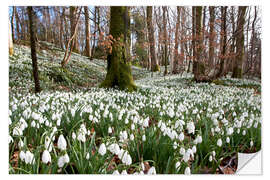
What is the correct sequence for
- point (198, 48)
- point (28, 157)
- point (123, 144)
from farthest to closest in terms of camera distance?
point (198, 48), point (123, 144), point (28, 157)

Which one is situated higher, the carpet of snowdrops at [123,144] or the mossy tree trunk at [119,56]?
the mossy tree trunk at [119,56]

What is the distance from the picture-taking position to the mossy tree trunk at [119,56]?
15.3 ft

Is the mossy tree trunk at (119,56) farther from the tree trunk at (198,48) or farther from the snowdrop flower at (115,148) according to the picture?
the snowdrop flower at (115,148)

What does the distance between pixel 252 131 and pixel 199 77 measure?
14.4 feet

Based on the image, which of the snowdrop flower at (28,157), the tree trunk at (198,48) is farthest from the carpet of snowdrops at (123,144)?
the tree trunk at (198,48)

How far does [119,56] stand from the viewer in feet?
15.8

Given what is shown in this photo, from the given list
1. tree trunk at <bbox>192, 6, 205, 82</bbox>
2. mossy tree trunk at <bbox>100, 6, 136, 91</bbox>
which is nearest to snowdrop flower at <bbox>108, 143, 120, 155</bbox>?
tree trunk at <bbox>192, 6, 205, 82</bbox>

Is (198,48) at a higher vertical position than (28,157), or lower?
higher

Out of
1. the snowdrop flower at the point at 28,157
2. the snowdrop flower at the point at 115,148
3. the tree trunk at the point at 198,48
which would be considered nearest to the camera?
the snowdrop flower at the point at 28,157

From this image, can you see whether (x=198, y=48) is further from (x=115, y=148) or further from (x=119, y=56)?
(x=115, y=148)

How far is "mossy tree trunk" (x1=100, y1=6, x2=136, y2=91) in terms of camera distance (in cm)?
465

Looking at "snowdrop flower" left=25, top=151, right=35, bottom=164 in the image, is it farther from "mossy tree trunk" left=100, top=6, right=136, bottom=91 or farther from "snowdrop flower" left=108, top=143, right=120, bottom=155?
"mossy tree trunk" left=100, top=6, right=136, bottom=91

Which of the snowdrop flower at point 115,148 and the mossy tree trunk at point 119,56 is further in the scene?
the mossy tree trunk at point 119,56

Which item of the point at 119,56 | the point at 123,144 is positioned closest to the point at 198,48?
the point at 119,56
